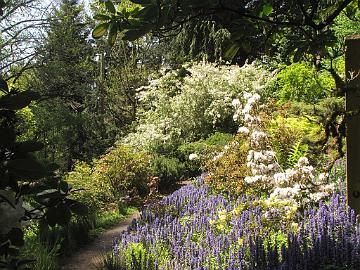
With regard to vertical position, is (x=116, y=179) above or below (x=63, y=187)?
below

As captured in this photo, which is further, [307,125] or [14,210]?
[307,125]

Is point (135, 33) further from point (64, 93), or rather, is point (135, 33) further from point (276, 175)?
point (64, 93)

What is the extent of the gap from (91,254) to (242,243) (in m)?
2.70

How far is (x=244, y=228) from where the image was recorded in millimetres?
4141

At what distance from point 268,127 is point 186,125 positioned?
6.10 m

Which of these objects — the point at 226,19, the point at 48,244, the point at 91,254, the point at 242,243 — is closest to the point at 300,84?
the point at 91,254

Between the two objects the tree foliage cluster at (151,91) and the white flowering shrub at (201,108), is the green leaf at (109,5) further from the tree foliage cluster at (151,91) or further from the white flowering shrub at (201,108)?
the white flowering shrub at (201,108)

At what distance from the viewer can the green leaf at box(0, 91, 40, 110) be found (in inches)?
34.7

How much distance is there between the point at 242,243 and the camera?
148 inches

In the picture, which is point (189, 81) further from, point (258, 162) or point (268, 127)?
point (258, 162)

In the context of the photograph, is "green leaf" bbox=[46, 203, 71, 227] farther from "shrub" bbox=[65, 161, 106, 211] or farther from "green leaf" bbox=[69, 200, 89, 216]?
"shrub" bbox=[65, 161, 106, 211]

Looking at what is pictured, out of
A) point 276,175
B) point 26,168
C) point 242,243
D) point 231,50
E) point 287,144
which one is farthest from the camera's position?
point 287,144

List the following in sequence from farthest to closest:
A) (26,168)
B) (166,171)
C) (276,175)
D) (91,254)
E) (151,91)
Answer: (151,91)
(166,171)
(91,254)
(276,175)
(26,168)

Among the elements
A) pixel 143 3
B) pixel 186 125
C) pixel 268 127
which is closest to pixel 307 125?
pixel 268 127
